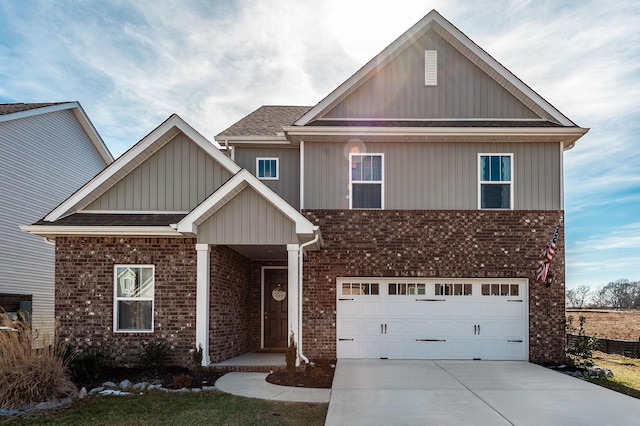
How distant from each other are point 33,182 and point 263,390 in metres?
13.1

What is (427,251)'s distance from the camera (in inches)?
531

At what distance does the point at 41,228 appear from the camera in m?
11.8

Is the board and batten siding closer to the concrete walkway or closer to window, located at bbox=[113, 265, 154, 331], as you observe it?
window, located at bbox=[113, 265, 154, 331]

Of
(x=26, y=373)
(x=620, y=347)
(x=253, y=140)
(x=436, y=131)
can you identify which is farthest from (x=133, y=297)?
(x=620, y=347)

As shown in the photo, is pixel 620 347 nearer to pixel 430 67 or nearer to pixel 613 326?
pixel 613 326

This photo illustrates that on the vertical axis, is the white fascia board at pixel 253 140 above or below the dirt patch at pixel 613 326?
above

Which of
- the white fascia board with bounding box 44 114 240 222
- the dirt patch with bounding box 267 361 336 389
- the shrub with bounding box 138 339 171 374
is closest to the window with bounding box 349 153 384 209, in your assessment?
the white fascia board with bounding box 44 114 240 222

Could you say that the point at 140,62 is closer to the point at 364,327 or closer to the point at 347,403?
the point at 364,327

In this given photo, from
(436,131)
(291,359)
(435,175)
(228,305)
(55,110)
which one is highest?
(55,110)

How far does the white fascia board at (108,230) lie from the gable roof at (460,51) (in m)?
4.33

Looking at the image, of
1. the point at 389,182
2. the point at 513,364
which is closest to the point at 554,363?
the point at 513,364

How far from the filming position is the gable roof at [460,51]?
45.1ft

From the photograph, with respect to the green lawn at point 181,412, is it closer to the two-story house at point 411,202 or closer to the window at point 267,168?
the two-story house at point 411,202

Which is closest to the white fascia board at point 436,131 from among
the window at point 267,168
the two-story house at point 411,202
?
the two-story house at point 411,202
